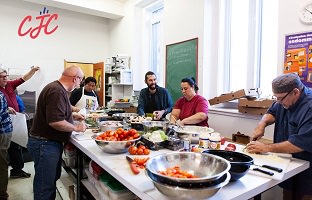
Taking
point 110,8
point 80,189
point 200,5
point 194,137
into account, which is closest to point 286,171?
point 194,137

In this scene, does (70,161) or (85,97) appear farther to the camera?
(85,97)

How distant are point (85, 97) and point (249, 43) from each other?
2501 millimetres

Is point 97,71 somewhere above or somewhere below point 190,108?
above

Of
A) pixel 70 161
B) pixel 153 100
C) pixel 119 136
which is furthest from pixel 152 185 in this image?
pixel 153 100

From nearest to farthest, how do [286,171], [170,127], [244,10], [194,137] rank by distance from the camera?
[286,171] → [194,137] → [170,127] → [244,10]

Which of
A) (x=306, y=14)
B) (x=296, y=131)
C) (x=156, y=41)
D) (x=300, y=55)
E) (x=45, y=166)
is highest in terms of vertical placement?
(x=156, y=41)

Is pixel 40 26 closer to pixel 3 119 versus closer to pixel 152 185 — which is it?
pixel 3 119

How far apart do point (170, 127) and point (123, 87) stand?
424cm

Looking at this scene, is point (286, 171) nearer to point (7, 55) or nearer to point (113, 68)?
point (113, 68)

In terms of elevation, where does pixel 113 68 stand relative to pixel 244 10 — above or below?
below

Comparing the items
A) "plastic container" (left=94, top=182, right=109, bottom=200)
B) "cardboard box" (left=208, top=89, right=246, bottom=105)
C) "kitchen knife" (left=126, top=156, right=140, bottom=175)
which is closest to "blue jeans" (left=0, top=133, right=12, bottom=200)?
"plastic container" (left=94, top=182, right=109, bottom=200)

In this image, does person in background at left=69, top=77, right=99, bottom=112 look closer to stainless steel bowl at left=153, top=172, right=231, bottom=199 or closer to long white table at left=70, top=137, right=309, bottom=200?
long white table at left=70, top=137, right=309, bottom=200

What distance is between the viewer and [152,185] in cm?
116

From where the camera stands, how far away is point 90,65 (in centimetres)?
641
